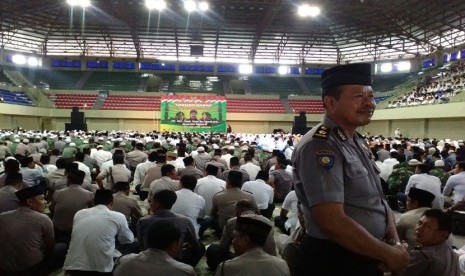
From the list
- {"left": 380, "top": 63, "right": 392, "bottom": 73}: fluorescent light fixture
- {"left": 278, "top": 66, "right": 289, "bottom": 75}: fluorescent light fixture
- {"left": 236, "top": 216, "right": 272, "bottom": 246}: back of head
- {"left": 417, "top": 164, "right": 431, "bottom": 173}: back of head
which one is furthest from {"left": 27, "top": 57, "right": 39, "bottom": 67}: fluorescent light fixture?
{"left": 236, "top": 216, "right": 272, "bottom": 246}: back of head

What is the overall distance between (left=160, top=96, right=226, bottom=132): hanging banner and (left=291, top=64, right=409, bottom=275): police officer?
98.7 ft

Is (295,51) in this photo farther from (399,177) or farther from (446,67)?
(399,177)

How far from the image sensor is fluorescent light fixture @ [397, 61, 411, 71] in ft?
130

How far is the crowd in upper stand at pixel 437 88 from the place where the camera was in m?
24.7

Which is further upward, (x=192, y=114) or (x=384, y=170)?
(x=192, y=114)

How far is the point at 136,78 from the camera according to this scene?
4300 cm

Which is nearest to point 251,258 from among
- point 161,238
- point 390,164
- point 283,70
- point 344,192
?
point 161,238

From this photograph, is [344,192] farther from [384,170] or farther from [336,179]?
[384,170]

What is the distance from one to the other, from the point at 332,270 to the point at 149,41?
3969 cm

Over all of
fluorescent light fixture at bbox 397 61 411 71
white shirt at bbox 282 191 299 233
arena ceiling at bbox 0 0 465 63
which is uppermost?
arena ceiling at bbox 0 0 465 63

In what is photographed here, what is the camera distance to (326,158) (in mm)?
1694

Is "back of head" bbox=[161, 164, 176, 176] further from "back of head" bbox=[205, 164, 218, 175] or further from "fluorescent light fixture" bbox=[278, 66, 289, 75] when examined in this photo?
"fluorescent light fixture" bbox=[278, 66, 289, 75]

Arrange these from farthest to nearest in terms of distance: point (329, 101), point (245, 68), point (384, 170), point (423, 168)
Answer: point (245, 68), point (384, 170), point (423, 168), point (329, 101)

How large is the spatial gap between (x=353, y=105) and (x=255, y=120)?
35153 millimetres
